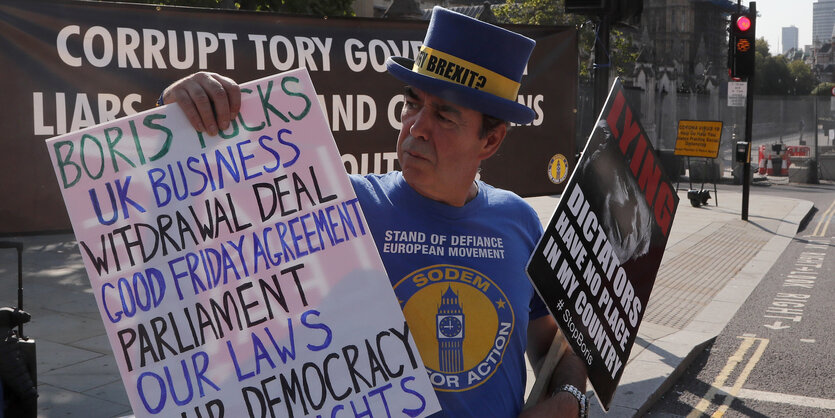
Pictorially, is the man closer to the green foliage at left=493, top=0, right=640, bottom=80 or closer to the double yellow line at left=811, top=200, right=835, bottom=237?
the double yellow line at left=811, top=200, right=835, bottom=237

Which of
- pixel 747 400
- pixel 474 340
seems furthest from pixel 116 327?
pixel 747 400

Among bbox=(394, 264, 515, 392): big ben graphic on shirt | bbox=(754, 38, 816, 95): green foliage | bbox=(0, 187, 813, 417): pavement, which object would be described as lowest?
bbox=(0, 187, 813, 417): pavement

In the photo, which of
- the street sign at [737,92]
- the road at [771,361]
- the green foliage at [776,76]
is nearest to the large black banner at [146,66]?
the road at [771,361]

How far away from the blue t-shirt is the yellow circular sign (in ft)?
12.4

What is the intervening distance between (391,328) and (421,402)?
18 cm

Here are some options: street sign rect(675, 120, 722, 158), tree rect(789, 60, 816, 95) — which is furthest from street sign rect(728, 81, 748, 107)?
tree rect(789, 60, 816, 95)

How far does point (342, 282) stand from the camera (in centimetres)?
193

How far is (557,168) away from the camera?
5.95m

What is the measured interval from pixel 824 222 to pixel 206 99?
18.2 metres

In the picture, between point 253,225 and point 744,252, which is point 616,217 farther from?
point 744,252

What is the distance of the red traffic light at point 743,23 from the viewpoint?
15.5m

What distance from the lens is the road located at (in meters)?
6.05

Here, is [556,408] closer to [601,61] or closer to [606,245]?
[606,245]

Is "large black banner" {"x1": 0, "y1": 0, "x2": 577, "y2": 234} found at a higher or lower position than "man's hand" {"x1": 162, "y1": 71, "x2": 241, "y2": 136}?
higher
